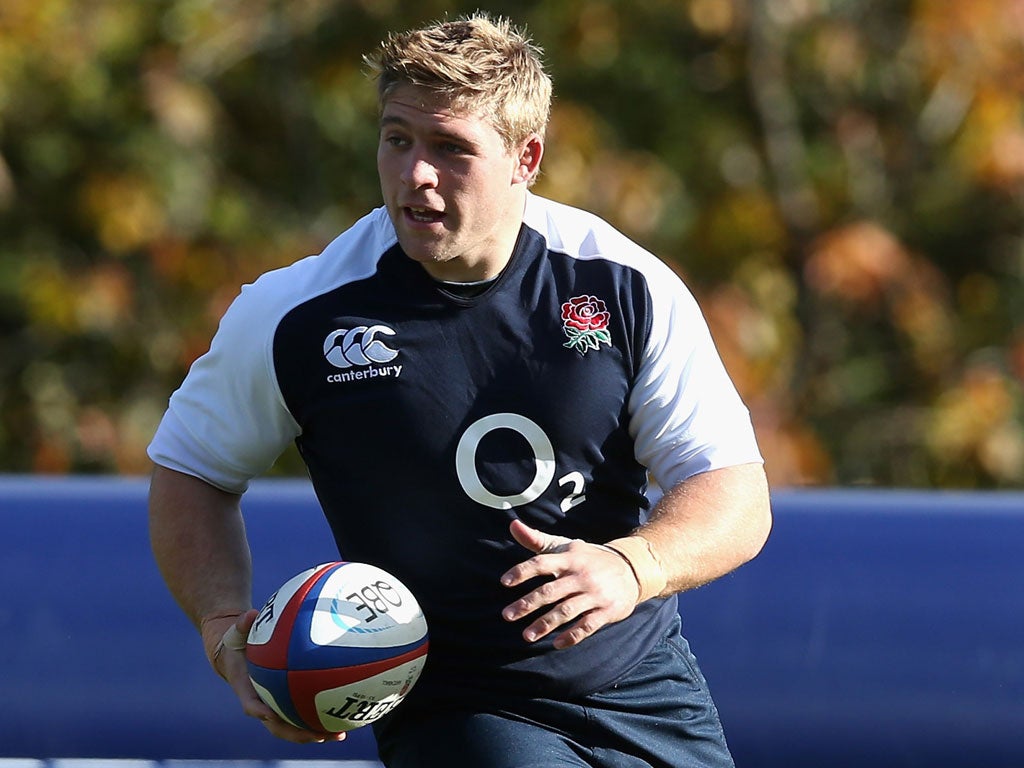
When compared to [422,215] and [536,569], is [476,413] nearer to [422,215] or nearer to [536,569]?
[422,215]

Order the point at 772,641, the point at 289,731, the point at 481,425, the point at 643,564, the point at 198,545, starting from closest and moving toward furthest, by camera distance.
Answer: the point at 643,564, the point at 289,731, the point at 481,425, the point at 198,545, the point at 772,641

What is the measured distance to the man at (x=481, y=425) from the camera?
9.61ft

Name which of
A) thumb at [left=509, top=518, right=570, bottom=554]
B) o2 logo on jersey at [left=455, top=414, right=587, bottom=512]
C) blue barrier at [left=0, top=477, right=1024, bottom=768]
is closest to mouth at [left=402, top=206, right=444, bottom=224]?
o2 logo on jersey at [left=455, top=414, right=587, bottom=512]

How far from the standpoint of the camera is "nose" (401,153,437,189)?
9.33 feet

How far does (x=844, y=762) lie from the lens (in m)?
4.69

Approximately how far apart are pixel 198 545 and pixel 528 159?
1.03m

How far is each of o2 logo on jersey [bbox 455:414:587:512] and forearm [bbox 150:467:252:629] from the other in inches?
20.4

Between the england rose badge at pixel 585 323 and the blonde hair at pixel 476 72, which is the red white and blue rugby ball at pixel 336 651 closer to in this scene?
the england rose badge at pixel 585 323

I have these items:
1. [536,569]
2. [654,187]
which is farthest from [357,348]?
[654,187]

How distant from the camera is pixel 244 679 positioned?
2.86 meters

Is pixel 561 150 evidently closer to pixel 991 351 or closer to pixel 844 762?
pixel 991 351

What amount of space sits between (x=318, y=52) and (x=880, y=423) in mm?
3943

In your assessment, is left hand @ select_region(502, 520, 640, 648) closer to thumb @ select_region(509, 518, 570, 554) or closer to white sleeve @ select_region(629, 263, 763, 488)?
thumb @ select_region(509, 518, 570, 554)

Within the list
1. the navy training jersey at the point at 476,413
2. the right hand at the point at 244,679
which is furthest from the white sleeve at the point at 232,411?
the right hand at the point at 244,679
